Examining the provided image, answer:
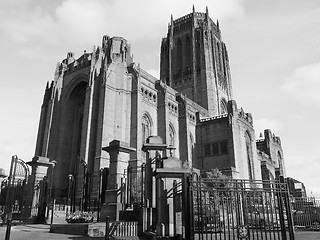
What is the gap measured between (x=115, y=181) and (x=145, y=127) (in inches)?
897

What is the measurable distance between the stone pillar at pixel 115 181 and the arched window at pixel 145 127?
2160 centimetres

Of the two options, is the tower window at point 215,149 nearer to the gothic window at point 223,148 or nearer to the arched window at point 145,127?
the gothic window at point 223,148

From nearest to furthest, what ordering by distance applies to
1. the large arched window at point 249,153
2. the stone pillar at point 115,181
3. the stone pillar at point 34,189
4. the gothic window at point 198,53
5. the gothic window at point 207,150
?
the stone pillar at point 115,181 → the stone pillar at point 34,189 → the gothic window at point 207,150 → the large arched window at point 249,153 → the gothic window at point 198,53

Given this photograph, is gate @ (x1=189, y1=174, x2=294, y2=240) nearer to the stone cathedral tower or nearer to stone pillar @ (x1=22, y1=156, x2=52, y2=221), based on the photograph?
stone pillar @ (x1=22, y1=156, x2=52, y2=221)

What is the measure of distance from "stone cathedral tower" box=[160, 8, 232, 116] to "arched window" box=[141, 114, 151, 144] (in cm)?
1916

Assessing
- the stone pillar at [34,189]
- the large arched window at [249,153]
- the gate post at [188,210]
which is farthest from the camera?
the large arched window at [249,153]

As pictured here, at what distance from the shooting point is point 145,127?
34.2 metres

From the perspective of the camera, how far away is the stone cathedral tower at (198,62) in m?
53.9

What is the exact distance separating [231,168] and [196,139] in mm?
7356

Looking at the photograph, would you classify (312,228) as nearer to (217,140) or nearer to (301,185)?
(217,140)

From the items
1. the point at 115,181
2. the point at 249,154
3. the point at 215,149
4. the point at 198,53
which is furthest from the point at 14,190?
the point at 198,53

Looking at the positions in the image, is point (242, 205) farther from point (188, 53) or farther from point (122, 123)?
point (188, 53)

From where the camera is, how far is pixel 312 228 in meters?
17.5

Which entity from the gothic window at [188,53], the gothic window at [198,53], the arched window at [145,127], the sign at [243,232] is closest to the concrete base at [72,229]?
the sign at [243,232]
